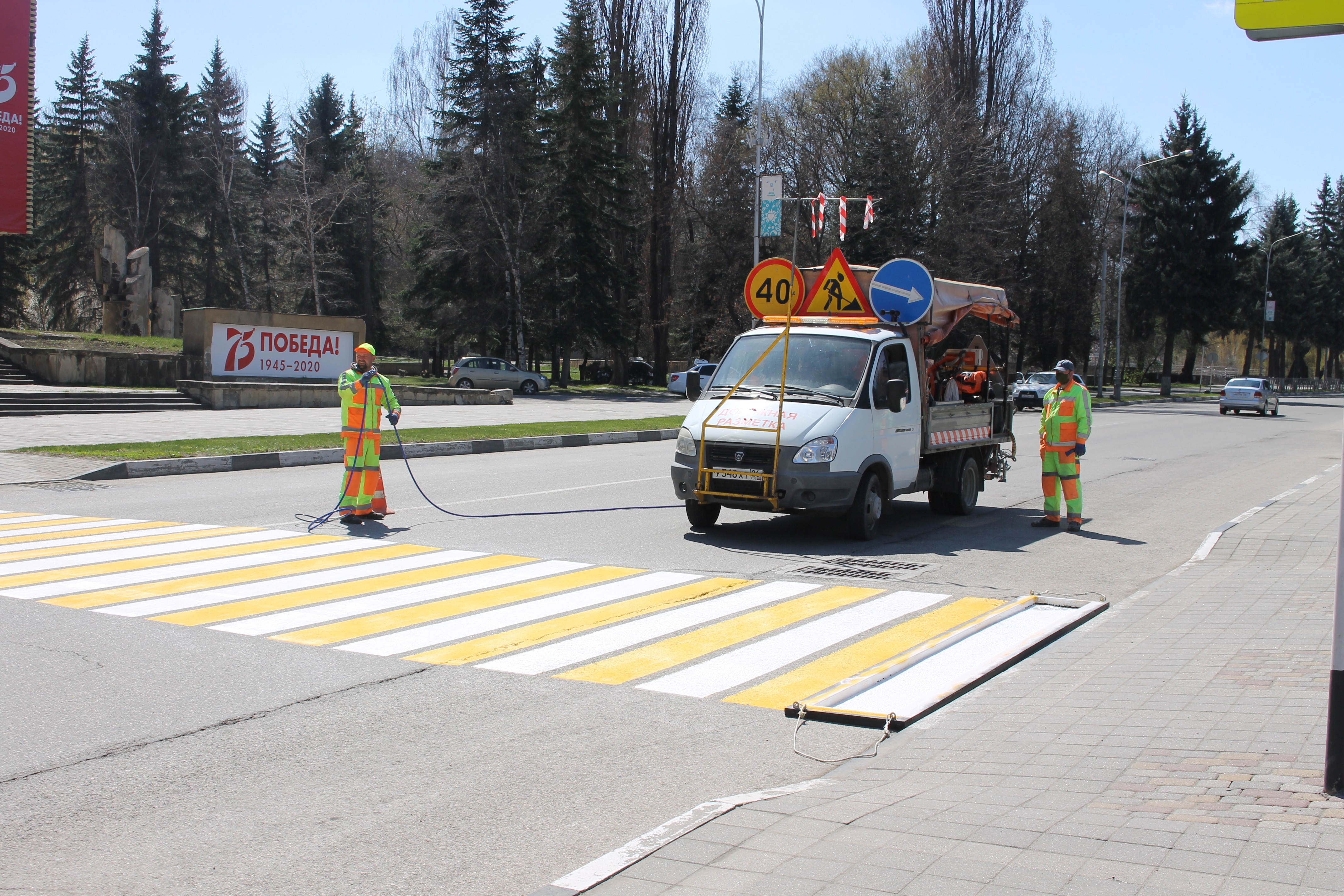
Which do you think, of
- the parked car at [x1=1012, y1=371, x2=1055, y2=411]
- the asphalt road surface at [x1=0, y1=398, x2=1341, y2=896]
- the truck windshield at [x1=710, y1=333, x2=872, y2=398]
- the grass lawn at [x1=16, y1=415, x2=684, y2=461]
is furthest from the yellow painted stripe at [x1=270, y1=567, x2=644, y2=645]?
the parked car at [x1=1012, y1=371, x2=1055, y2=411]

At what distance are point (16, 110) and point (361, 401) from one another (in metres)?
22.1

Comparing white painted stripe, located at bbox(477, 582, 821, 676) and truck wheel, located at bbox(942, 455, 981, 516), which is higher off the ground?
truck wheel, located at bbox(942, 455, 981, 516)

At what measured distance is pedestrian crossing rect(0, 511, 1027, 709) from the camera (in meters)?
6.40

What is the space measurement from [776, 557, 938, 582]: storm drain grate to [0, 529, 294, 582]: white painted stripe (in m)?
5.10

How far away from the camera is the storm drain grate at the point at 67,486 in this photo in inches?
554

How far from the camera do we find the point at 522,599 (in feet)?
26.4

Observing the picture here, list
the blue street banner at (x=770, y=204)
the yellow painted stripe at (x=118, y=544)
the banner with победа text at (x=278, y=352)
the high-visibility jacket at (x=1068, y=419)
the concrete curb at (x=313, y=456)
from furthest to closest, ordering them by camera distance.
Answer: the blue street banner at (x=770, y=204)
the banner with победа text at (x=278, y=352)
the concrete curb at (x=313, y=456)
the high-visibility jacket at (x=1068, y=419)
the yellow painted stripe at (x=118, y=544)

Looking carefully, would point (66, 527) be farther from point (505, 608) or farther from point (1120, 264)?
point (1120, 264)

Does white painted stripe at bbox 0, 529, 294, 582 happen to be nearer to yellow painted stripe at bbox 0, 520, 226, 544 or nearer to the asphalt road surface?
yellow painted stripe at bbox 0, 520, 226, 544

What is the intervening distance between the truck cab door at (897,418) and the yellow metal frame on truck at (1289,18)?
23.0 ft

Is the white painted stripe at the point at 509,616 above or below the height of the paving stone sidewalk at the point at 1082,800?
below

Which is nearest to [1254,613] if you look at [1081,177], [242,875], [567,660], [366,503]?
[567,660]

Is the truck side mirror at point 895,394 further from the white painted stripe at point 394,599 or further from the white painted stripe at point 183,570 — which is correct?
the white painted stripe at point 183,570

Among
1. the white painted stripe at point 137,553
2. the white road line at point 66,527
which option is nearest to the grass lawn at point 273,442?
the white road line at point 66,527
